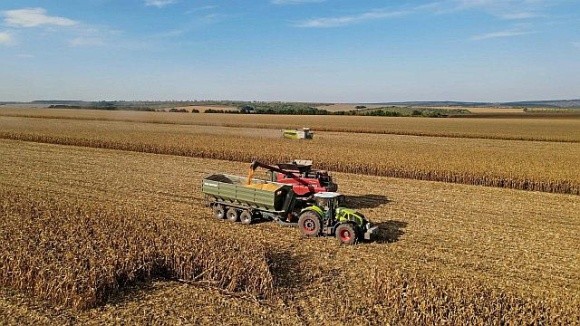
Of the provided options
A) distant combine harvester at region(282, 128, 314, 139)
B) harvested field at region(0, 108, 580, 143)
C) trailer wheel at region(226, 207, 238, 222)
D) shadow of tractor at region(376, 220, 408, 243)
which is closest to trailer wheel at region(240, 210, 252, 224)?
trailer wheel at region(226, 207, 238, 222)

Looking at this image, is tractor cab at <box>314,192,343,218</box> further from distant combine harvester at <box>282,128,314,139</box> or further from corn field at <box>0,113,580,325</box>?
distant combine harvester at <box>282,128,314,139</box>

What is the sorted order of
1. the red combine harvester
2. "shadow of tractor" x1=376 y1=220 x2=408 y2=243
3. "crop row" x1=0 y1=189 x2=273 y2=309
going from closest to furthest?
1. "crop row" x1=0 y1=189 x2=273 y2=309
2. "shadow of tractor" x1=376 y1=220 x2=408 y2=243
3. the red combine harvester

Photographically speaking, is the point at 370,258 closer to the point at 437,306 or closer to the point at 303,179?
the point at 437,306

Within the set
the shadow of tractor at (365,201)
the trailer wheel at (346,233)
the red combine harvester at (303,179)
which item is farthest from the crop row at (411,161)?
the trailer wheel at (346,233)

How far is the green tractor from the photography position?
37.2ft

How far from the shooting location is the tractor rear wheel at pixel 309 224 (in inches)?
464

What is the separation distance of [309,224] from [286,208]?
3.61 ft

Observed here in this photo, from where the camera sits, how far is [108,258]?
856 cm

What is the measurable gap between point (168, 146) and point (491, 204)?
69.0 feet

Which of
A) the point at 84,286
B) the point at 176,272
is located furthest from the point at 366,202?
the point at 84,286

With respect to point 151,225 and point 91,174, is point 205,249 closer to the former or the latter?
point 151,225

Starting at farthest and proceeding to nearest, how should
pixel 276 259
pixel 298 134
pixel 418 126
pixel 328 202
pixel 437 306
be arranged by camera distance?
pixel 418 126, pixel 298 134, pixel 328 202, pixel 276 259, pixel 437 306

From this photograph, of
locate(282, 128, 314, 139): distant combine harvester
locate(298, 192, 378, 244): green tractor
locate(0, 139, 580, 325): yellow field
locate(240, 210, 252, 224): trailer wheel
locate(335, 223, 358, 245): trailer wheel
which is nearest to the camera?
locate(0, 139, 580, 325): yellow field

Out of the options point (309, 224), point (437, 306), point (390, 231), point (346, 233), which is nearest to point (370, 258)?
point (346, 233)
